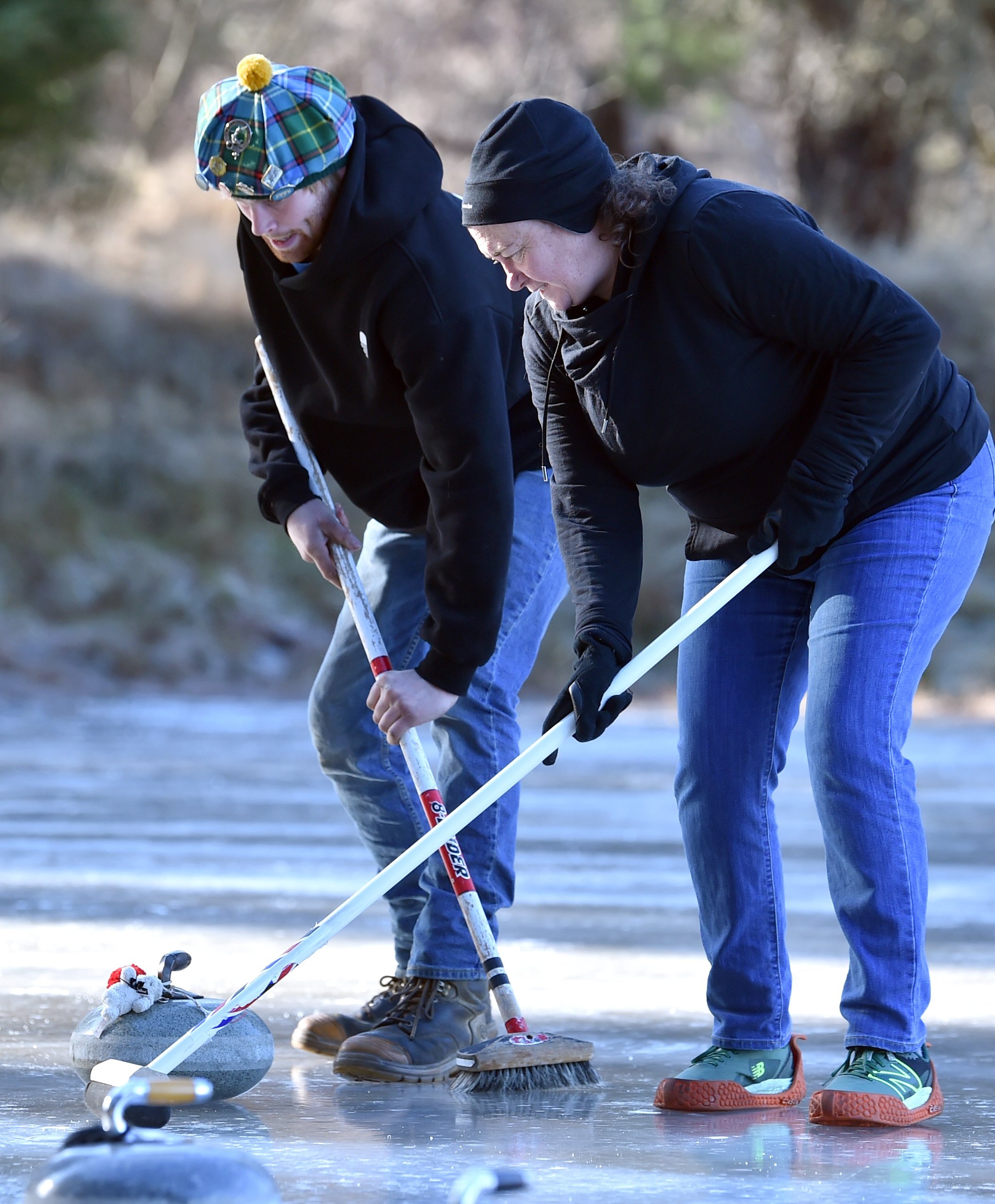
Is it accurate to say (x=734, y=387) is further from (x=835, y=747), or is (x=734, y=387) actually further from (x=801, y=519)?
(x=835, y=747)

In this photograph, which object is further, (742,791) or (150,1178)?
(742,791)

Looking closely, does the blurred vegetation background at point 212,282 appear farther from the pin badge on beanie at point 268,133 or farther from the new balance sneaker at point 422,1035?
the pin badge on beanie at point 268,133

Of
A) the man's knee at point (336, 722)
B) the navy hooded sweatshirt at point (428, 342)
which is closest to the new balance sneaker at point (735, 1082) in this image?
the navy hooded sweatshirt at point (428, 342)

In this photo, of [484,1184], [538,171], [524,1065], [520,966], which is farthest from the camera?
[520,966]

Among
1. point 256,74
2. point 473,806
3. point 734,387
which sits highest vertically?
point 256,74

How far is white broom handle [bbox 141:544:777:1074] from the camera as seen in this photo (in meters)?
3.50

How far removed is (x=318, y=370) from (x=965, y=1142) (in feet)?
6.42

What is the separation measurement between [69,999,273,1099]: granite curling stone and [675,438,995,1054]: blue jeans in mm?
847

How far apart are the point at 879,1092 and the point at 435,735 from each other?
1.42 m

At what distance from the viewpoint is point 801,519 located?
3.43m

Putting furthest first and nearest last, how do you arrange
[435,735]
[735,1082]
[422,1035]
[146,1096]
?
[435,735], [422,1035], [735,1082], [146,1096]

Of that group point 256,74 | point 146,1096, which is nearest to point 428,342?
point 256,74

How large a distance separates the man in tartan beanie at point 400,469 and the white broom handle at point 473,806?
0.26 metres

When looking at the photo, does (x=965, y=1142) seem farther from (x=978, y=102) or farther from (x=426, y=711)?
(x=978, y=102)
